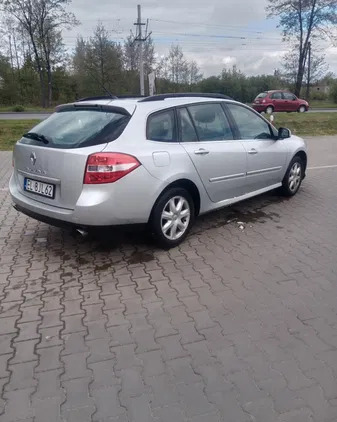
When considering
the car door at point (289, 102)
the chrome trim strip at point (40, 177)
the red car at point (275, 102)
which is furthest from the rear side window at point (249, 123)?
the car door at point (289, 102)

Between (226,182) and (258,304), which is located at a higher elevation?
(226,182)

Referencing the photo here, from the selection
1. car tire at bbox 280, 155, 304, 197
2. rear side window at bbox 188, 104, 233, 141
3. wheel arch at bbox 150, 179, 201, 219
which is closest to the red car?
car tire at bbox 280, 155, 304, 197

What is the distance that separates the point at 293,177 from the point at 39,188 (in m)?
4.01

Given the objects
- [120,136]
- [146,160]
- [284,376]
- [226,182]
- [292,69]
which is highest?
[292,69]

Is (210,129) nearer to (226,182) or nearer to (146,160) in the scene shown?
(226,182)

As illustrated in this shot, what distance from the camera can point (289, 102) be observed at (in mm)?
26000

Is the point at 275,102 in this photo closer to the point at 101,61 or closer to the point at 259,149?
the point at 101,61

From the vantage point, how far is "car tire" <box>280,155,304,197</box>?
6.02 meters

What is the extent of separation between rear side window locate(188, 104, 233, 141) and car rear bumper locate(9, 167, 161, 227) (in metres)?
1.05

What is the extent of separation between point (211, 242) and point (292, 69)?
34.3 metres

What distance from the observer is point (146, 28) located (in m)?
26.0

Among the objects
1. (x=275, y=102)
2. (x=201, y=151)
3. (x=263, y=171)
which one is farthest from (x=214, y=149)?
(x=275, y=102)

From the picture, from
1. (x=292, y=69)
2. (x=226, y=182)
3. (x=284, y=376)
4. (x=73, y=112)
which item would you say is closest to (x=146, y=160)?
(x=73, y=112)

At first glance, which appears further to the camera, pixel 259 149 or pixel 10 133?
pixel 10 133
